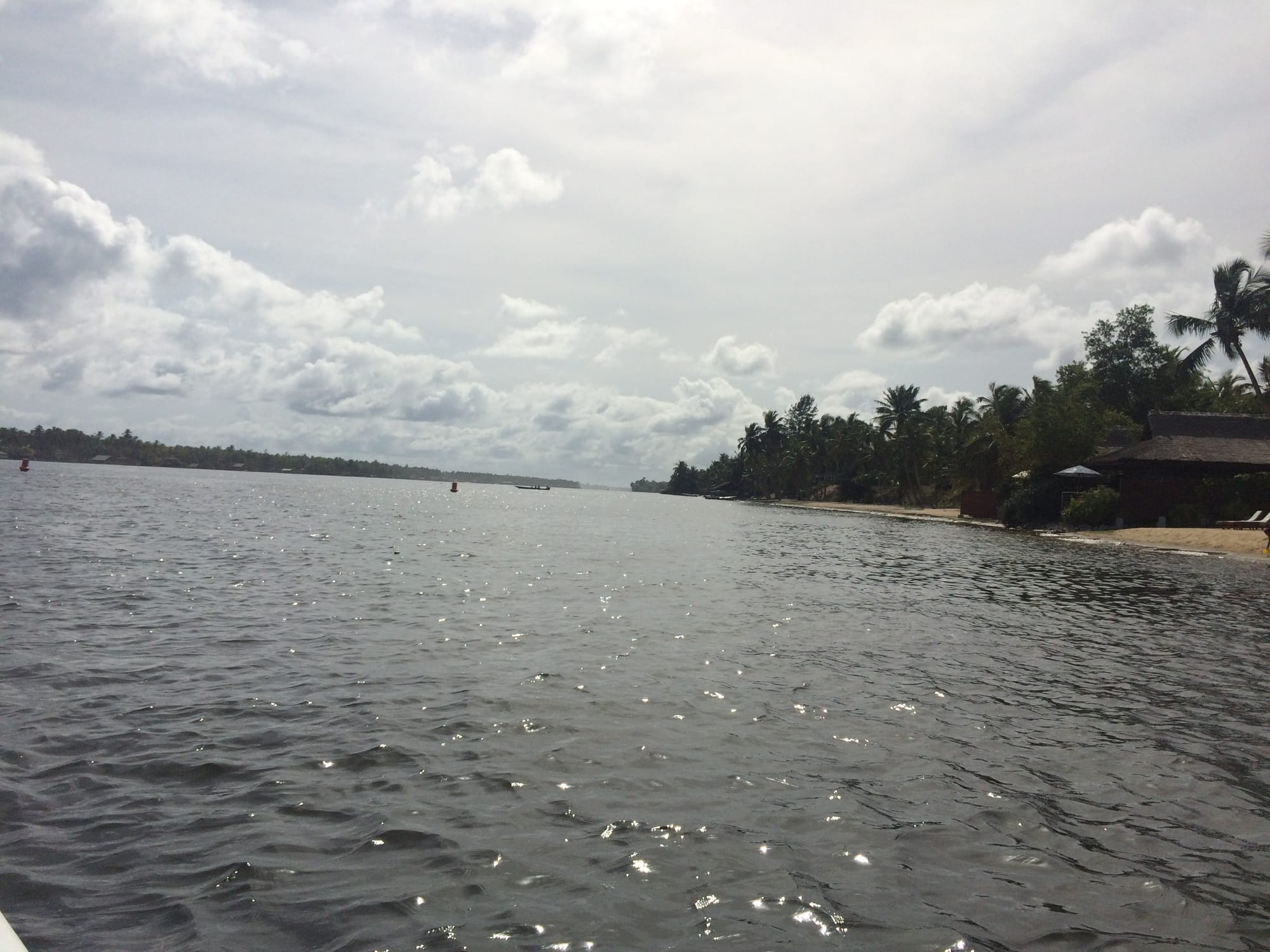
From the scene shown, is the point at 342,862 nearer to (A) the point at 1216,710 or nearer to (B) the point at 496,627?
(B) the point at 496,627

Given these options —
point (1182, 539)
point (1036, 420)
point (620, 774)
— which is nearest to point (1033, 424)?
point (1036, 420)

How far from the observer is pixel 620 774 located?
709cm

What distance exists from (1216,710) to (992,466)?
62403mm

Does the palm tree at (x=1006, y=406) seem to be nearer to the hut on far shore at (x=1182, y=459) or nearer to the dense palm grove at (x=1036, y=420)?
the dense palm grove at (x=1036, y=420)

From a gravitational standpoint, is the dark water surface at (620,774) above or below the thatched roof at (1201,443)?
below

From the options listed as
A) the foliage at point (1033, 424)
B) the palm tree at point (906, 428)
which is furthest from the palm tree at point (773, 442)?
the palm tree at point (906, 428)

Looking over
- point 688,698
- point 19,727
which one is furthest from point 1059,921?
point 19,727

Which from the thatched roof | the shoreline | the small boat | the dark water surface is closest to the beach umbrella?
the thatched roof

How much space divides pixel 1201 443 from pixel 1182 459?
3051mm

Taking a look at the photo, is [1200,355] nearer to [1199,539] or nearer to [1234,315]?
[1234,315]

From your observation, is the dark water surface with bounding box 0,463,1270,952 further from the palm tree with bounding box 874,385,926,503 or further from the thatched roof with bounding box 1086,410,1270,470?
the palm tree with bounding box 874,385,926,503

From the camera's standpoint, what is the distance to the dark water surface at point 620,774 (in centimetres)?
475

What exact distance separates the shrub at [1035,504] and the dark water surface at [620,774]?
35.1 metres

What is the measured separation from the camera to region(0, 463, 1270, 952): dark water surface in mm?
4754
